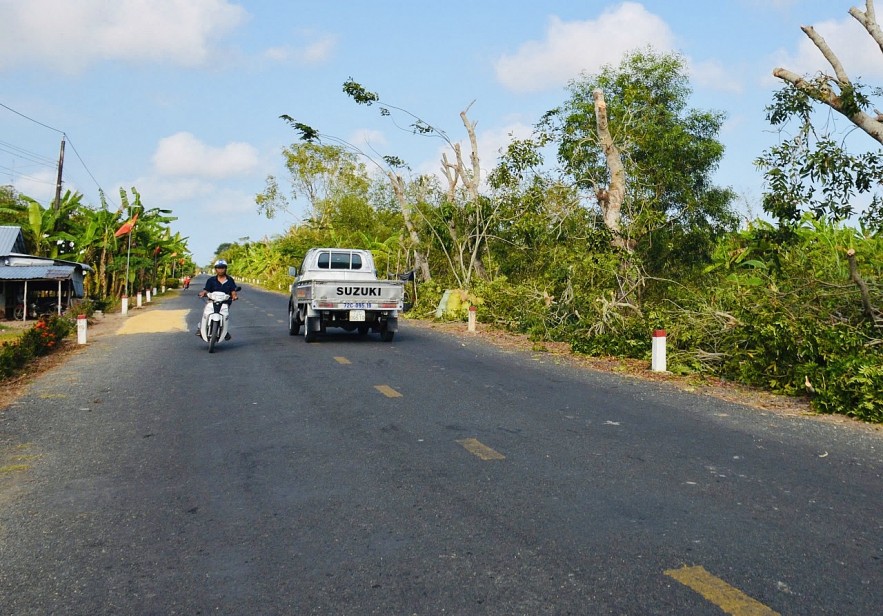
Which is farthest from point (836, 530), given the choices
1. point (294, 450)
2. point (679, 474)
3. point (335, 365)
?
point (335, 365)

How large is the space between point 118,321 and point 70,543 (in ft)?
77.9

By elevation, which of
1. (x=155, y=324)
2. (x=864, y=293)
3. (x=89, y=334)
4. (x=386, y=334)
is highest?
(x=864, y=293)

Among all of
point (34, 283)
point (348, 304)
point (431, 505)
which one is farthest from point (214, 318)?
point (34, 283)

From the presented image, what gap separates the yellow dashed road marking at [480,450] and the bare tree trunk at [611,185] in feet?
35.7

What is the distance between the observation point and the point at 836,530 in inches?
176

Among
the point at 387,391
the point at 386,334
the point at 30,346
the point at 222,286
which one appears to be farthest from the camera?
the point at 386,334

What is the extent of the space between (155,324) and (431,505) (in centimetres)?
2098

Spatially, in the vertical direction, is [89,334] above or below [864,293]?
below

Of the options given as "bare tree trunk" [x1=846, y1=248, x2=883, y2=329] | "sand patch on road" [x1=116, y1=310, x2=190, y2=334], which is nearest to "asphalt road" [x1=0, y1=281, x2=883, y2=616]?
"bare tree trunk" [x1=846, y1=248, x2=883, y2=329]

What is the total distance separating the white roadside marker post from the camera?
473 inches

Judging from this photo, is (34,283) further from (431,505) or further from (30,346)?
(431,505)

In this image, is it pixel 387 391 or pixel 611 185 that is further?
pixel 611 185

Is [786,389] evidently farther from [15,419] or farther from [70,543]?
[15,419]

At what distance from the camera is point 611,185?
17.6 meters
